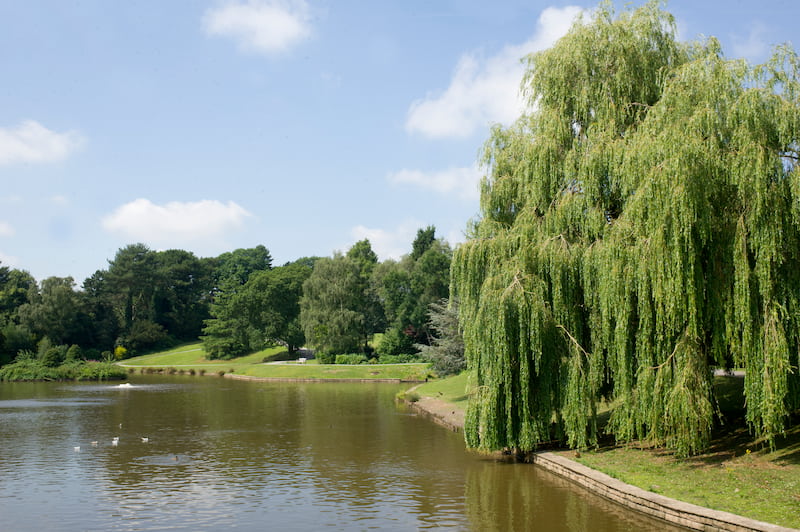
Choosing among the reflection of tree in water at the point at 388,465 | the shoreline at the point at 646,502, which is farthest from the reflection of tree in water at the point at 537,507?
the reflection of tree in water at the point at 388,465

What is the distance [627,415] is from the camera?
61.2 ft

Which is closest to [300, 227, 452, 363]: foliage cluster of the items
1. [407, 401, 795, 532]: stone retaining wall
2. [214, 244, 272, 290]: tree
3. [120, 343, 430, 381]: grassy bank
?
[120, 343, 430, 381]: grassy bank

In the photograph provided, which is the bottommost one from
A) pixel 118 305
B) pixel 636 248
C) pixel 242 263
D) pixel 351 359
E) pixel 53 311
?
pixel 351 359

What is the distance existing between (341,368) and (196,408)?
26608mm

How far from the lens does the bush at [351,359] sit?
6975 centimetres

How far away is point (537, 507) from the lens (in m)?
16.3

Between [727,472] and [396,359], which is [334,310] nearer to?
[396,359]

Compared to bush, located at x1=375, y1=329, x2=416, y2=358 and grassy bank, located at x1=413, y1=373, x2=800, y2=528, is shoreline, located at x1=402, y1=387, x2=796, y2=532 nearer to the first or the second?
grassy bank, located at x1=413, y1=373, x2=800, y2=528

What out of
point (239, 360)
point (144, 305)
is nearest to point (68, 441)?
point (239, 360)

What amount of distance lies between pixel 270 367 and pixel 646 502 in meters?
60.2

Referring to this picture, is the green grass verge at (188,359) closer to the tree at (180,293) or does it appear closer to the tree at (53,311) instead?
the tree at (53,311)

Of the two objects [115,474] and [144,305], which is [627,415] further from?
[144,305]

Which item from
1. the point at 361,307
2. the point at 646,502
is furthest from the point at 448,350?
the point at 361,307

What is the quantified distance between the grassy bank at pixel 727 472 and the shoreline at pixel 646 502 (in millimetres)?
390
